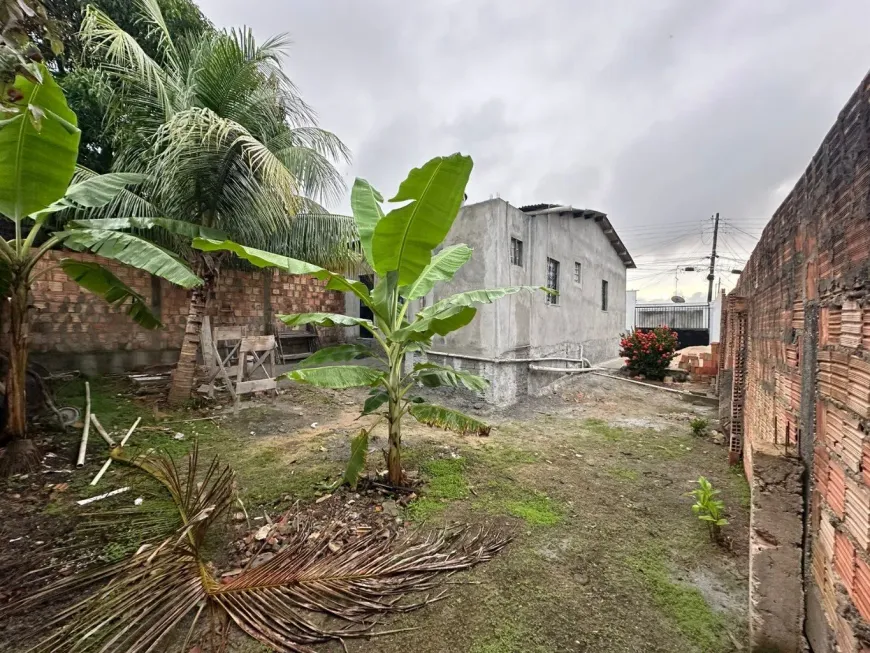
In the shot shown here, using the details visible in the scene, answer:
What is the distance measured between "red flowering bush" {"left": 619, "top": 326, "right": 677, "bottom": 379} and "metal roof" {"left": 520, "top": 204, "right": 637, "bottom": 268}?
152 inches

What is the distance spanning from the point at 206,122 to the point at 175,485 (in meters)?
5.12

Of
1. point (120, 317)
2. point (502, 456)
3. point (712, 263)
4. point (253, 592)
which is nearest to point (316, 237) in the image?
point (120, 317)

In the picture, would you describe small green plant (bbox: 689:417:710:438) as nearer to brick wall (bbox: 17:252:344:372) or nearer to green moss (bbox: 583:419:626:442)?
green moss (bbox: 583:419:626:442)

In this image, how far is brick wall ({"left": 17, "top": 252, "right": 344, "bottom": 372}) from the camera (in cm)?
646

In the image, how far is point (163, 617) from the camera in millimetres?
1700

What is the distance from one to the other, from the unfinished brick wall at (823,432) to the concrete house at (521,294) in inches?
190

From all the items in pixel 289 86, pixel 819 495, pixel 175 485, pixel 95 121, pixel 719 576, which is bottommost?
pixel 719 576

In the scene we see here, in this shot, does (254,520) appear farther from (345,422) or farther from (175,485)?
(345,422)

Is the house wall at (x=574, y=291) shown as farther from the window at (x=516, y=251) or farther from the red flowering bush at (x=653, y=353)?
the red flowering bush at (x=653, y=353)

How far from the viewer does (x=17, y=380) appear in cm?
362

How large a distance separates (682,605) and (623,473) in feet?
7.12

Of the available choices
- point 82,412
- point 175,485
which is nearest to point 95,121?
point 82,412

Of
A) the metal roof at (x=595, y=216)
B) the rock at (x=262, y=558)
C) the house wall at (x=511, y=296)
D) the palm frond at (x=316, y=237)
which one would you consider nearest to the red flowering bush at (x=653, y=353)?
the house wall at (x=511, y=296)

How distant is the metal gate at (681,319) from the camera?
1814 centimetres
